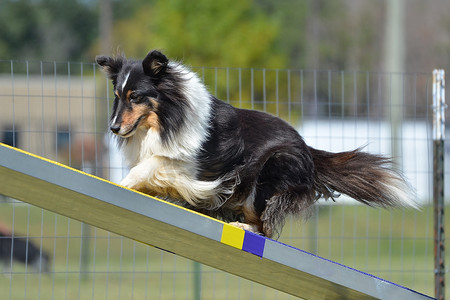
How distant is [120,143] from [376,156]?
1.80m

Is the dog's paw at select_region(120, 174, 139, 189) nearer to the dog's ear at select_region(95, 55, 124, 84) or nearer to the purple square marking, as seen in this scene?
the dog's ear at select_region(95, 55, 124, 84)

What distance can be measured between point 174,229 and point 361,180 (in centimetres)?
158

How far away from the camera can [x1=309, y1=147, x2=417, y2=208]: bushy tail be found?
436 centimetres

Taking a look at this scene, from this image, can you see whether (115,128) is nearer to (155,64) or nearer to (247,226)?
(155,64)

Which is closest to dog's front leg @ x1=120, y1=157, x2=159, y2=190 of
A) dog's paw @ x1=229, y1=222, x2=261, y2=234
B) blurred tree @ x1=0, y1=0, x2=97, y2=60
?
dog's paw @ x1=229, y1=222, x2=261, y2=234

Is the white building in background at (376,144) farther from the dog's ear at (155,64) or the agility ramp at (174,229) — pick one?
the agility ramp at (174,229)

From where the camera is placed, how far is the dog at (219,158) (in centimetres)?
388

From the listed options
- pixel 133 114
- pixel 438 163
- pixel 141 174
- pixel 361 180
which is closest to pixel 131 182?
pixel 141 174

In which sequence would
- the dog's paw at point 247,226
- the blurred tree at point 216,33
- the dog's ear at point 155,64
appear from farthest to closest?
1. the blurred tree at point 216,33
2. the dog's paw at point 247,226
3. the dog's ear at point 155,64

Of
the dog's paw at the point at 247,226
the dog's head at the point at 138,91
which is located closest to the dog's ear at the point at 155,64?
the dog's head at the point at 138,91

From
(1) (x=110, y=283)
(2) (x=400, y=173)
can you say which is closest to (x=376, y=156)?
(2) (x=400, y=173)

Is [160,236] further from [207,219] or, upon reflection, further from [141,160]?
[141,160]

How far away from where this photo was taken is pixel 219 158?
4.01 meters

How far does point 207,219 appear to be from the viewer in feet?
11.1
